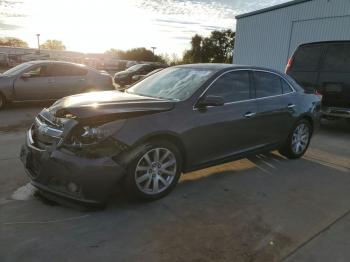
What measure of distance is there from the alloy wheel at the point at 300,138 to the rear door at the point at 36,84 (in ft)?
24.0

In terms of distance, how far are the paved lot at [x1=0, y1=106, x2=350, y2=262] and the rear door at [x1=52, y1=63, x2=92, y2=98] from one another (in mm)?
5794

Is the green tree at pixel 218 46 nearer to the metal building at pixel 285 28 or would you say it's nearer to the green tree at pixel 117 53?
the green tree at pixel 117 53

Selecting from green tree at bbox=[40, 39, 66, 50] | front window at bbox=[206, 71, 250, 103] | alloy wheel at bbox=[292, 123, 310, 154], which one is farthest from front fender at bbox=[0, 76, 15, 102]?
green tree at bbox=[40, 39, 66, 50]

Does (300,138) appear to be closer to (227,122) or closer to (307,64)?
(227,122)

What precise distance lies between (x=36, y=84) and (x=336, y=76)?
7806mm

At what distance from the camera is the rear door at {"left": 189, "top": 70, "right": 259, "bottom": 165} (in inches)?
170

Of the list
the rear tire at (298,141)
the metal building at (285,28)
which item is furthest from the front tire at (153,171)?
the metal building at (285,28)

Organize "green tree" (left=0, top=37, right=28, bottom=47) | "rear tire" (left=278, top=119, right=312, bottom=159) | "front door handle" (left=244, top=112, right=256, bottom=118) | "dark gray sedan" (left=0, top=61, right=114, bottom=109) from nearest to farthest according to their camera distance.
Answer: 1. "front door handle" (left=244, top=112, right=256, bottom=118)
2. "rear tire" (left=278, top=119, right=312, bottom=159)
3. "dark gray sedan" (left=0, top=61, right=114, bottom=109)
4. "green tree" (left=0, top=37, right=28, bottom=47)

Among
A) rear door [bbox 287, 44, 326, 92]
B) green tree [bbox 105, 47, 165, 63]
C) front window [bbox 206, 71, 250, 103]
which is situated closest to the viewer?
front window [bbox 206, 71, 250, 103]

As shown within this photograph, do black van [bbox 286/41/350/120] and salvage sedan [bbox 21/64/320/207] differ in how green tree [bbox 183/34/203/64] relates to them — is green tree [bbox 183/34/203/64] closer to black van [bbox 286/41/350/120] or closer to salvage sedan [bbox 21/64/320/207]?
black van [bbox 286/41/350/120]

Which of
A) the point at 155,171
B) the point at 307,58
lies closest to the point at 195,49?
the point at 307,58

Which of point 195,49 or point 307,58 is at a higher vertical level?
point 195,49

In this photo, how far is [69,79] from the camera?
10.8 meters

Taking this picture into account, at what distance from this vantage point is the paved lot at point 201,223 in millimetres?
3041
